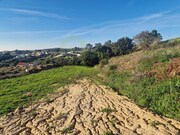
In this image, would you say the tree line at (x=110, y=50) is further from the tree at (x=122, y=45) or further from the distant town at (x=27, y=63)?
the distant town at (x=27, y=63)

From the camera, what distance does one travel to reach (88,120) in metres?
11.3

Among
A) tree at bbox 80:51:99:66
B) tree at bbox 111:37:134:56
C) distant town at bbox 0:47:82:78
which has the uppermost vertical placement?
tree at bbox 111:37:134:56

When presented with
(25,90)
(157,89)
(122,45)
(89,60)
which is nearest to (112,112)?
(157,89)

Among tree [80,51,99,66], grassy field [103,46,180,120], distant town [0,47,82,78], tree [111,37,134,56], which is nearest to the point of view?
grassy field [103,46,180,120]

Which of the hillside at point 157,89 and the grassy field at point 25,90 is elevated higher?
the hillside at point 157,89

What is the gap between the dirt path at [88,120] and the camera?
9.58 meters

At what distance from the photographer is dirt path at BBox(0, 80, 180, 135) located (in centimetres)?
958

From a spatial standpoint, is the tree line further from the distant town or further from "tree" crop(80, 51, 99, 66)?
the distant town

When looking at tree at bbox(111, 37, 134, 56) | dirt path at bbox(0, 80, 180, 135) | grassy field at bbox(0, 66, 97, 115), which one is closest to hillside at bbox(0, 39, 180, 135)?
dirt path at bbox(0, 80, 180, 135)

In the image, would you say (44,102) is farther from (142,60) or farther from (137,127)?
(142,60)

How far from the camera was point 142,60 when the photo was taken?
935 inches

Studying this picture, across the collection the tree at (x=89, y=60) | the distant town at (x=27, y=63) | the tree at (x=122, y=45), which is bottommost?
the distant town at (x=27, y=63)

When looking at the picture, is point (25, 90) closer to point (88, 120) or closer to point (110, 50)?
point (88, 120)

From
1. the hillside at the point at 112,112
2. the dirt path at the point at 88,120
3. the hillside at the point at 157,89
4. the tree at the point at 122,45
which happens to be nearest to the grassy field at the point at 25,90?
the hillside at the point at 112,112
